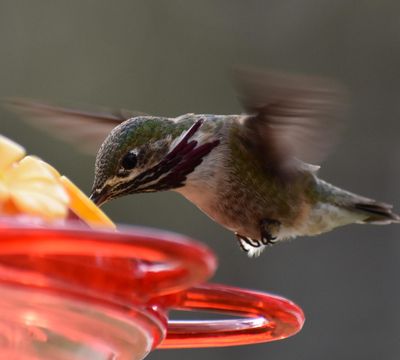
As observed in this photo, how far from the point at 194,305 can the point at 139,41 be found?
5.32m

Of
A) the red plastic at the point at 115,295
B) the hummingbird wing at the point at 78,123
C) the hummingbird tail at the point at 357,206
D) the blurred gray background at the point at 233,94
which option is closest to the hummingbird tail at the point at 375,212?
the hummingbird tail at the point at 357,206

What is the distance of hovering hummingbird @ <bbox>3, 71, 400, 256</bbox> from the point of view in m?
2.72

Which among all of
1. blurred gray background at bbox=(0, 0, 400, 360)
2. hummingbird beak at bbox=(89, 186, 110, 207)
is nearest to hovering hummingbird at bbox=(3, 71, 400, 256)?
hummingbird beak at bbox=(89, 186, 110, 207)

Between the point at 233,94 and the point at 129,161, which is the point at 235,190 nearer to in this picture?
the point at 129,161

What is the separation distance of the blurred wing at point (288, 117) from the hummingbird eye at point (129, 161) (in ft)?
1.18

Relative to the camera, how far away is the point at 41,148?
6.61 meters

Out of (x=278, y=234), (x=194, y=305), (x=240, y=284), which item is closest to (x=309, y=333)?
(x=240, y=284)

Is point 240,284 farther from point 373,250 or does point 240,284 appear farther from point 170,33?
point 170,33

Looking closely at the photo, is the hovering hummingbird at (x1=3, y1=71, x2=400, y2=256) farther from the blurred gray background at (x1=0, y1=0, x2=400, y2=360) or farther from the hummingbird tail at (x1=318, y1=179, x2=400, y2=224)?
the blurred gray background at (x1=0, y1=0, x2=400, y2=360)

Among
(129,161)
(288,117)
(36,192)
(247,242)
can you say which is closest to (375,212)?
(247,242)

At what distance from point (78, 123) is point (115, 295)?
1809mm

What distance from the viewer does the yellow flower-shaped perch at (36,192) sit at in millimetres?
1759

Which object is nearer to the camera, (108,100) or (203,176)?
(203,176)

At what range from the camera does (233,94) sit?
6809 millimetres
